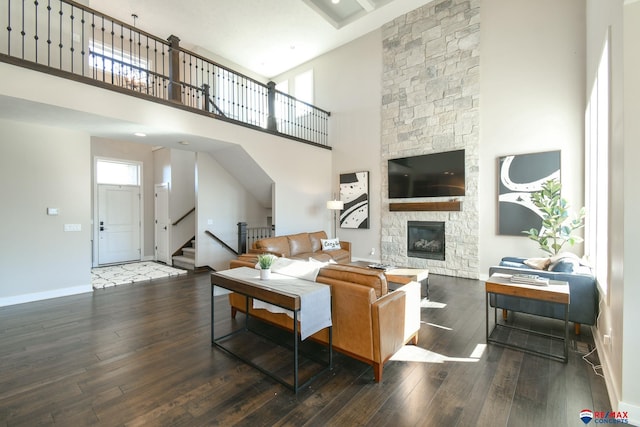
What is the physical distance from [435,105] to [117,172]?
321 inches

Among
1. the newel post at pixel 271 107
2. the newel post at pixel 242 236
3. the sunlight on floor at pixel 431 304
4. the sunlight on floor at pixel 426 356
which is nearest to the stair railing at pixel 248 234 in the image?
the newel post at pixel 242 236

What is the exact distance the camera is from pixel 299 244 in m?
6.06

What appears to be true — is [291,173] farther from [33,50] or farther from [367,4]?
[33,50]

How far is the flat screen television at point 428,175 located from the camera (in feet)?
18.6

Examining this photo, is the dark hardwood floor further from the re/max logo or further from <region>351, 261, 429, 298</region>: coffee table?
<region>351, 261, 429, 298</region>: coffee table

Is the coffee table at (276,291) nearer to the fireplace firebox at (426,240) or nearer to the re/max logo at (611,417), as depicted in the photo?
the re/max logo at (611,417)

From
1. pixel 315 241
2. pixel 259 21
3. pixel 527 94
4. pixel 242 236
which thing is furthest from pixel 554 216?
pixel 259 21

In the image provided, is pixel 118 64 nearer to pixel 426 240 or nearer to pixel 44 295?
pixel 44 295

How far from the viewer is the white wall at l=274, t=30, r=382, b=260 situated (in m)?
6.92

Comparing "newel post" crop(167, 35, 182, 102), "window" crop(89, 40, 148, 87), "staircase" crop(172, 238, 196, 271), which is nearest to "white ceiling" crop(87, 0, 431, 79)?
"window" crop(89, 40, 148, 87)

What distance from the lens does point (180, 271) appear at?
636 centimetres

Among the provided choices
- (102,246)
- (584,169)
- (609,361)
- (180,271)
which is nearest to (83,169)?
(180,271)

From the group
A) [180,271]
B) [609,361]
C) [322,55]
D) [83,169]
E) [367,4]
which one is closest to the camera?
[609,361]

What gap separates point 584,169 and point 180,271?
781 centimetres
